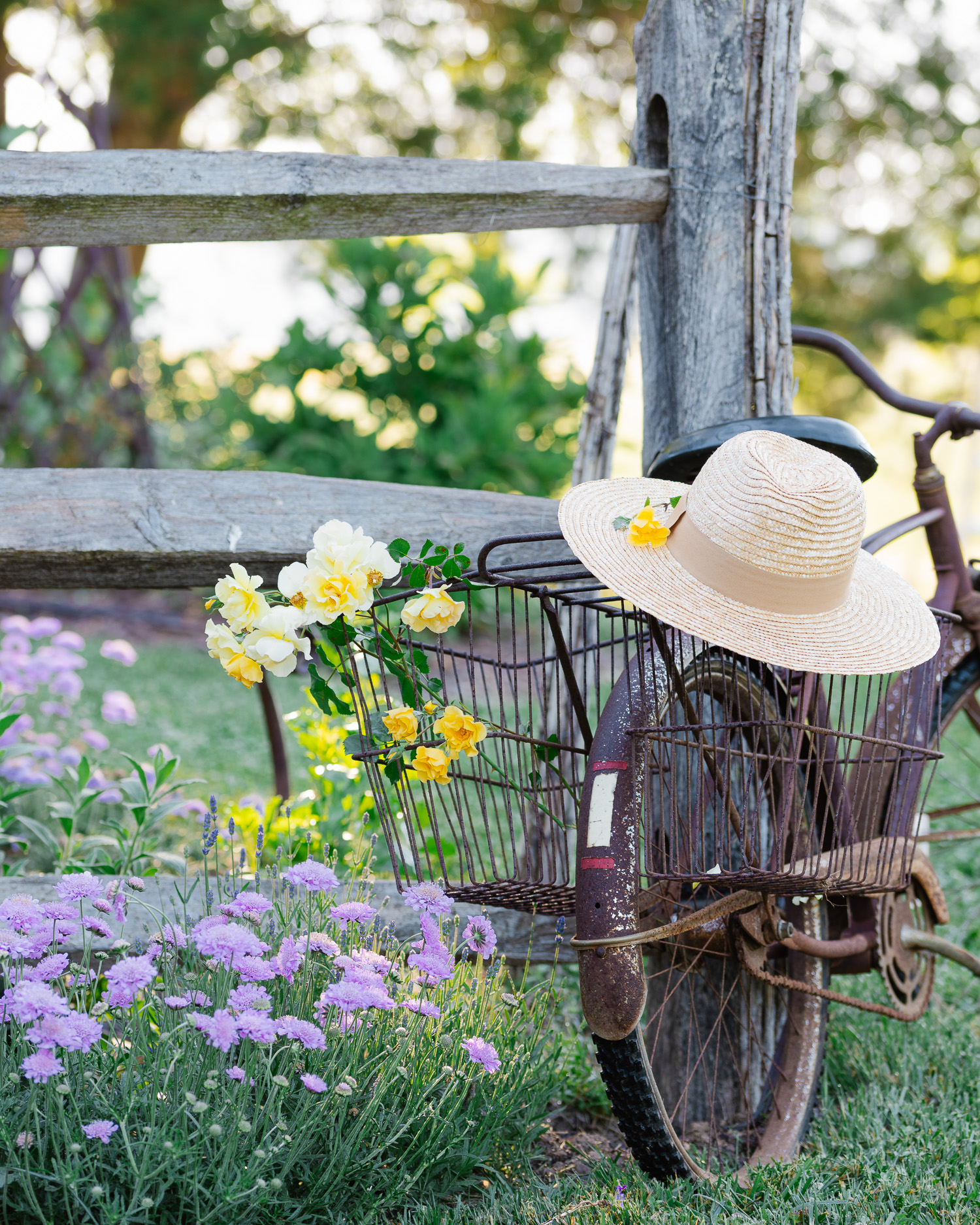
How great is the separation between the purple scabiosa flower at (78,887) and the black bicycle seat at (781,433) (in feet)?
3.84

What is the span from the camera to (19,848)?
2389mm

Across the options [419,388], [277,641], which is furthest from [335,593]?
[419,388]

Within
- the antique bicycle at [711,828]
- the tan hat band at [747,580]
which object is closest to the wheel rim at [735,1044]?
the antique bicycle at [711,828]

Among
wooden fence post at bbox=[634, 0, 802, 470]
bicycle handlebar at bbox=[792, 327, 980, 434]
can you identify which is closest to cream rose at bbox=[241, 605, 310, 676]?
wooden fence post at bbox=[634, 0, 802, 470]

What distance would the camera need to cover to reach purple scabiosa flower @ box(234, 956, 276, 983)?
52.5 inches

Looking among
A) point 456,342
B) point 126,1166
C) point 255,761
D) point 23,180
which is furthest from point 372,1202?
point 456,342

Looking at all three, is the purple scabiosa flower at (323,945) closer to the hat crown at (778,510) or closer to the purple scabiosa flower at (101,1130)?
the purple scabiosa flower at (101,1130)

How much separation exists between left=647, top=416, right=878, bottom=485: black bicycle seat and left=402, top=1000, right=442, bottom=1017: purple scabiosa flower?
0.98 meters

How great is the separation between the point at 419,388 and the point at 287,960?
216 inches

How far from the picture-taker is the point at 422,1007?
1493 mm

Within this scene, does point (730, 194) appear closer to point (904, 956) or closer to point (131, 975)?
point (904, 956)

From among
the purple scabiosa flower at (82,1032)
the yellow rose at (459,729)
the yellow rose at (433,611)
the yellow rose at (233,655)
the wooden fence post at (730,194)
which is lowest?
the purple scabiosa flower at (82,1032)

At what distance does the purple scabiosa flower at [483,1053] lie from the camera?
4.74 ft

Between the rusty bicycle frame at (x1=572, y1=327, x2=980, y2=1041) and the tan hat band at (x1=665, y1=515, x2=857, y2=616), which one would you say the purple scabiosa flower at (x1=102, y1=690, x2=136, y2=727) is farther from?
the tan hat band at (x1=665, y1=515, x2=857, y2=616)
